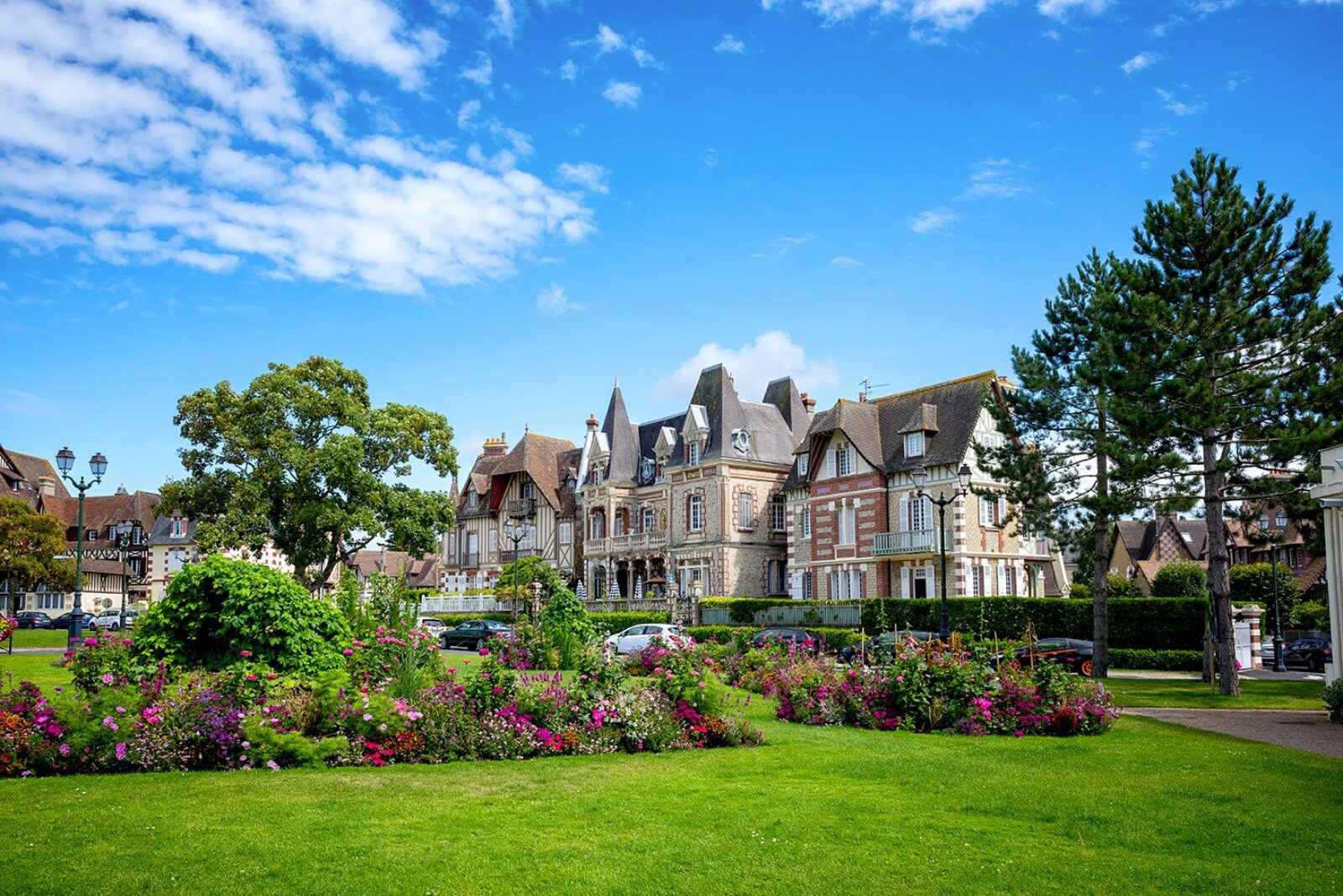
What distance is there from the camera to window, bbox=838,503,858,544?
4184 cm

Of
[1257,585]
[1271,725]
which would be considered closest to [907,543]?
[1271,725]

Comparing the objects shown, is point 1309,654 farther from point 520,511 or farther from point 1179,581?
Result: point 520,511

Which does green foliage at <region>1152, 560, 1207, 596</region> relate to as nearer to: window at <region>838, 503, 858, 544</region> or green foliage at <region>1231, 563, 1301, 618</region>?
green foliage at <region>1231, 563, 1301, 618</region>

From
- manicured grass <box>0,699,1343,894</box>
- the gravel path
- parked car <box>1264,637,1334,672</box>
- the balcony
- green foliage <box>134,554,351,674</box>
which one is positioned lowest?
parked car <box>1264,637,1334,672</box>

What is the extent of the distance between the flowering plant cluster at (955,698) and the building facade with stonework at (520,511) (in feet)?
132

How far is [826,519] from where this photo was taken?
1695 inches

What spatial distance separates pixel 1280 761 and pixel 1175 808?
156 inches

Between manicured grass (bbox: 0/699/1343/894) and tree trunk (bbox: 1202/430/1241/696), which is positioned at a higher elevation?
tree trunk (bbox: 1202/430/1241/696)

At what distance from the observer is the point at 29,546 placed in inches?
1889

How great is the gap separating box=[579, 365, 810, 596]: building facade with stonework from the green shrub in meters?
17.7

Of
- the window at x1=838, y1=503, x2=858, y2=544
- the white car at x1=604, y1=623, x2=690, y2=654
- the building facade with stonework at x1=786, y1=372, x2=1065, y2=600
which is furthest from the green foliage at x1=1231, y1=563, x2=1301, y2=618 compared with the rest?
the white car at x1=604, y1=623, x2=690, y2=654

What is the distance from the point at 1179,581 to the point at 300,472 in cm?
4283

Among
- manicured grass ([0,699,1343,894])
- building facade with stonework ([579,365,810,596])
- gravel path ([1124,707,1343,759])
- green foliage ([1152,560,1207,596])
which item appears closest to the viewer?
manicured grass ([0,699,1343,894])

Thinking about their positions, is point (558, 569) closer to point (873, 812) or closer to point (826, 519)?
point (826, 519)
